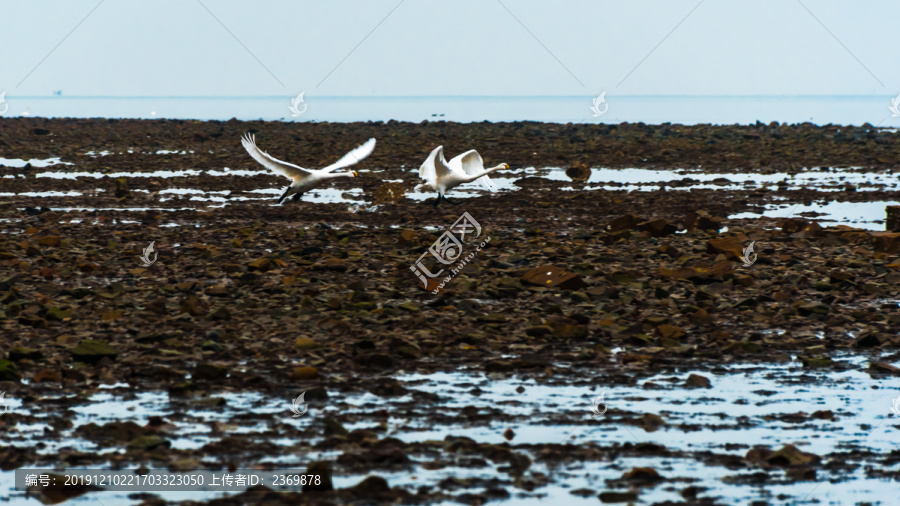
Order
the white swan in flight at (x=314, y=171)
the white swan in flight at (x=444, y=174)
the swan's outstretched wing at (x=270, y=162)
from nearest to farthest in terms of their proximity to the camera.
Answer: the swan's outstretched wing at (x=270, y=162), the white swan in flight at (x=314, y=171), the white swan in flight at (x=444, y=174)

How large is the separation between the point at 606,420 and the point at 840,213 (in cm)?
1563

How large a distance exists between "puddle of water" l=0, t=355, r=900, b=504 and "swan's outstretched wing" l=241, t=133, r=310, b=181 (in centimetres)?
974

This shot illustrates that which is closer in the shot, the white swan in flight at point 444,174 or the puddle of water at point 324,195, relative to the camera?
the white swan in flight at point 444,174

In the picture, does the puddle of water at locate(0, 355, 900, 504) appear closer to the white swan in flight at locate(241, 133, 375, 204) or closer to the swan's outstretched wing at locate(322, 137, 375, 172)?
the white swan in flight at locate(241, 133, 375, 204)

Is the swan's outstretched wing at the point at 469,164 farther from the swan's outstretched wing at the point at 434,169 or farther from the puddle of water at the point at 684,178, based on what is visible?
the puddle of water at the point at 684,178

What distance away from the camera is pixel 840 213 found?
21.9 meters

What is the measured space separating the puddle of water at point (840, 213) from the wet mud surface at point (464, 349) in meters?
0.37

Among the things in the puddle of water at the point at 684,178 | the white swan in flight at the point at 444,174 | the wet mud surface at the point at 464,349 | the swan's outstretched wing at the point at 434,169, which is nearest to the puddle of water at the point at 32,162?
the wet mud surface at the point at 464,349

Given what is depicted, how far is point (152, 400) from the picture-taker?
8.57m

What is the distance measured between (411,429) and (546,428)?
99cm

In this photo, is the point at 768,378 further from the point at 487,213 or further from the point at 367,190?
the point at 367,190

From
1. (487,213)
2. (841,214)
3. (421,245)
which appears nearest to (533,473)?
(421,245)

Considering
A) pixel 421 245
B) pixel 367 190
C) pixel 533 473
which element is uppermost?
pixel 367 190

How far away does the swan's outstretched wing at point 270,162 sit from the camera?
18.2 metres
